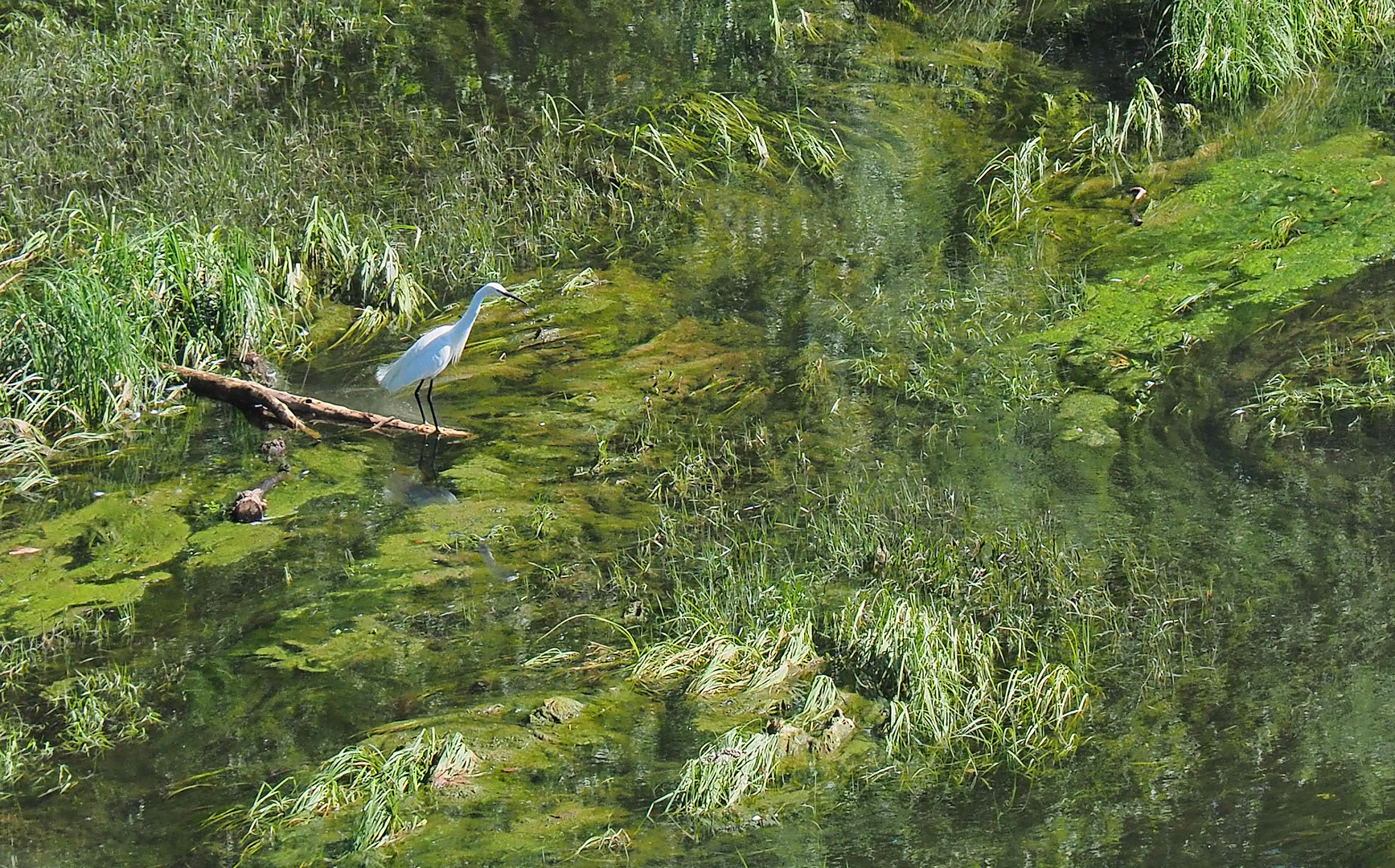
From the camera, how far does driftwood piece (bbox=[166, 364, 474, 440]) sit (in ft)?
20.7

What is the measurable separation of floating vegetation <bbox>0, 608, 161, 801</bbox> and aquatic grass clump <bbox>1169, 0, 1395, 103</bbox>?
6.84 m

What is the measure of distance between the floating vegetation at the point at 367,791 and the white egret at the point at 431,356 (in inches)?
98.3

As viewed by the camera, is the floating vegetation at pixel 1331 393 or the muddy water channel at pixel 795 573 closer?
the muddy water channel at pixel 795 573

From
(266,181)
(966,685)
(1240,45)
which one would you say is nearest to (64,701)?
(966,685)

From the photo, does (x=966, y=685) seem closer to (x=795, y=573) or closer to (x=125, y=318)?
(x=795, y=573)

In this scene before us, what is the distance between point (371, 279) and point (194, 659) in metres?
3.08

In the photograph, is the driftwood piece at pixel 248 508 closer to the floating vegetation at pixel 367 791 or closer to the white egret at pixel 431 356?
the white egret at pixel 431 356

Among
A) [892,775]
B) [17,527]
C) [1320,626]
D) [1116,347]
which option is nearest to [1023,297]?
[1116,347]

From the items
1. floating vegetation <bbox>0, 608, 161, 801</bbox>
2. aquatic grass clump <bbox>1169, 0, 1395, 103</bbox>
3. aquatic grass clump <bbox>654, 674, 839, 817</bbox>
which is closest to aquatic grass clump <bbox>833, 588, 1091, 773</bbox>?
aquatic grass clump <bbox>654, 674, 839, 817</bbox>

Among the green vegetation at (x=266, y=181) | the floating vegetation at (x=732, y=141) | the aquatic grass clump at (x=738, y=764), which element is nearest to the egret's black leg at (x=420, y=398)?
the green vegetation at (x=266, y=181)

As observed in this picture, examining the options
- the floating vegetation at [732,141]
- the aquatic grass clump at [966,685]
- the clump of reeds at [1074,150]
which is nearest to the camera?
the aquatic grass clump at [966,685]

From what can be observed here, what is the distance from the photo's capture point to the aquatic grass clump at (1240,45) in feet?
27.9

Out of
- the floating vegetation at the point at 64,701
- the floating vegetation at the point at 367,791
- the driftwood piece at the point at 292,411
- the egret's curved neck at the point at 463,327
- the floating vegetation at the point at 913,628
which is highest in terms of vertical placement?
the floating vegetation at the point at 913,628

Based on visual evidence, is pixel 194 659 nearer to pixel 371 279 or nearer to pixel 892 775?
pixel 892 775
